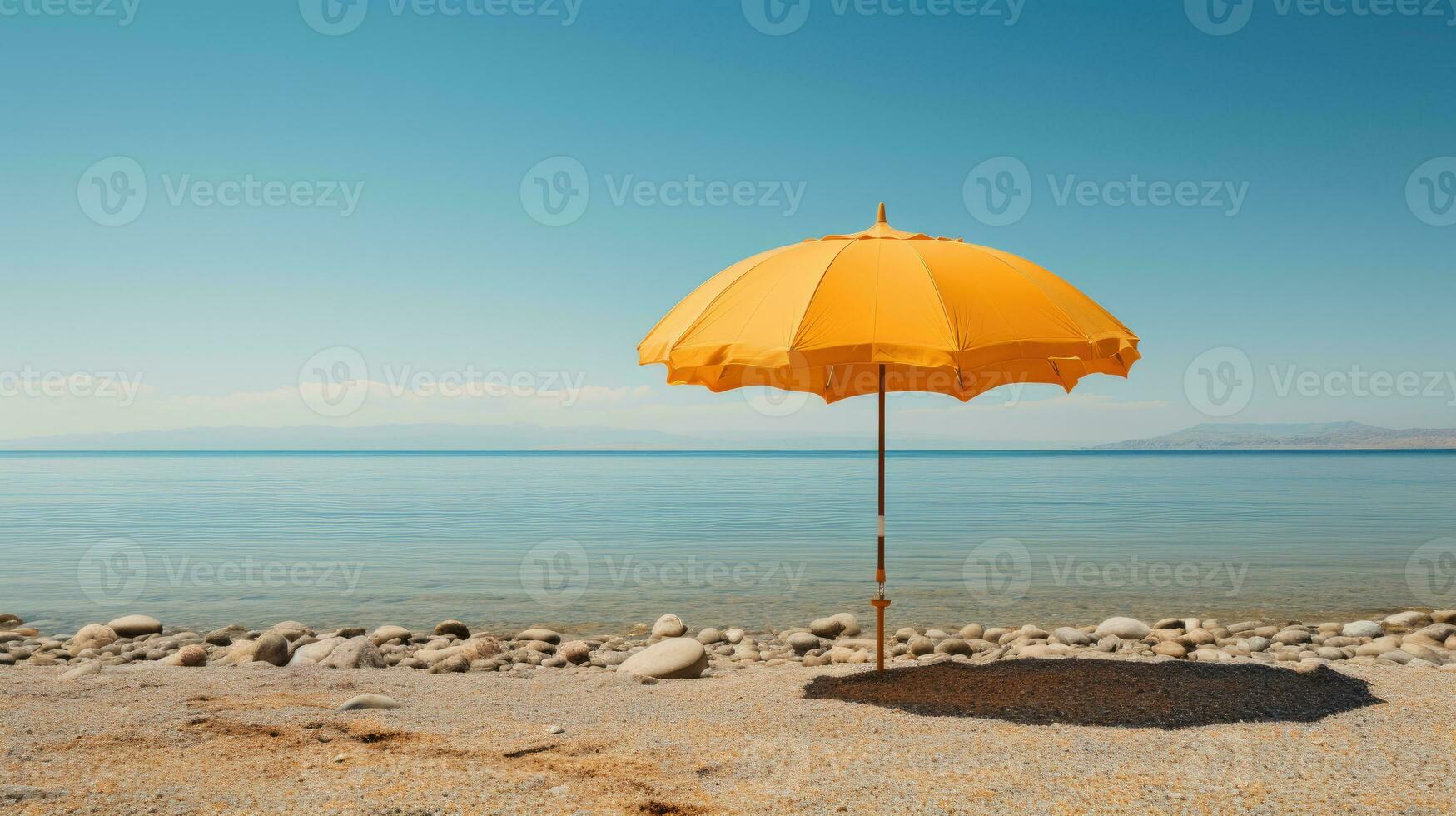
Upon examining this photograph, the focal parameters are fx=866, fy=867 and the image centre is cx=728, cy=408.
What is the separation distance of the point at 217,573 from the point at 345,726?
545 inches

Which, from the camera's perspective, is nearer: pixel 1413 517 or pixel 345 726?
pixel 345 726

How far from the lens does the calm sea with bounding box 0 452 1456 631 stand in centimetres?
1360

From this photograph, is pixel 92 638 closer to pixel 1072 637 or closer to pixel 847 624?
pixel 847 624

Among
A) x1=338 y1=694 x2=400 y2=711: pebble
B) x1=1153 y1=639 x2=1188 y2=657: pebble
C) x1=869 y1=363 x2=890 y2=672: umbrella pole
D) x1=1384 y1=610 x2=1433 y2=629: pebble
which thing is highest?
x1=869 y1=363 x2=890 y2=672: umbrella pole

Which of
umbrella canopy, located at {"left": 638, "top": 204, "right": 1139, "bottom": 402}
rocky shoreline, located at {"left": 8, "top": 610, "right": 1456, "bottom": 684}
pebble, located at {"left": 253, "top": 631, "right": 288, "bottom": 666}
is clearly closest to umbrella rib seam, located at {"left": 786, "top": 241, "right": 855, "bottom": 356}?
umbrella canopy, located at {"left": 638, "top": 204, "right": 1139, "bottom": 402}

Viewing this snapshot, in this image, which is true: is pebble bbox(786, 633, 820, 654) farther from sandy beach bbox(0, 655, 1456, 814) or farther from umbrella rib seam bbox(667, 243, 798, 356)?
umbrella rib seam bbox(667, 243, 798, 356)

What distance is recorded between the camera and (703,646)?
10.0m

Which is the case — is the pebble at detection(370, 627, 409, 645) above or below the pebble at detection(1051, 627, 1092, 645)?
below

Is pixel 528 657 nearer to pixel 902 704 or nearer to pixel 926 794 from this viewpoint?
pixel 902 704

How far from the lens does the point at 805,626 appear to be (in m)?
12.1

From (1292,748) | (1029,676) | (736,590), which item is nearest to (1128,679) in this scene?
(1029,676)

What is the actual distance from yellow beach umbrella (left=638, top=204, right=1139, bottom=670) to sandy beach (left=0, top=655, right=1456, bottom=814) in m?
1.90

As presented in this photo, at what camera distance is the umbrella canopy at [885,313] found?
5336 mm

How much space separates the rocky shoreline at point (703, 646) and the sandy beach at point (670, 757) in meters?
1.87
